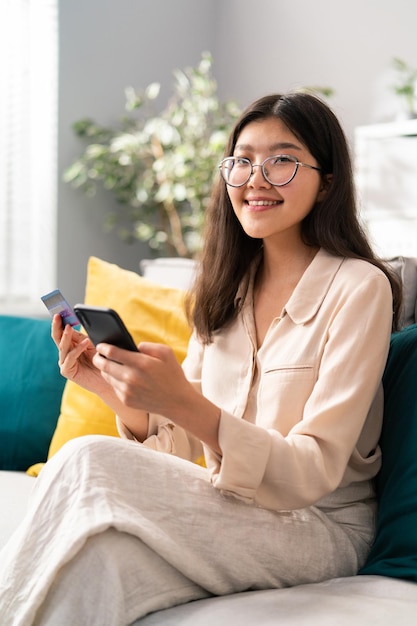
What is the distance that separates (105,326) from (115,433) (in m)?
0.85

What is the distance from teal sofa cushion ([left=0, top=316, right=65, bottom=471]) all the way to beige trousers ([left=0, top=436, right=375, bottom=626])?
95 centimetres

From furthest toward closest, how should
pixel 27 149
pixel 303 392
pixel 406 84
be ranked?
pixel 27 149, pixel 406 84, pixel 303 392

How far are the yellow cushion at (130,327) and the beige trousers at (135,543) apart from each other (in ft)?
Answer: 2.31

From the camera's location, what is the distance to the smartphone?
1.45 metres

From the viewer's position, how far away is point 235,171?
1.55 m

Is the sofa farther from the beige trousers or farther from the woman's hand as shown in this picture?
the woman's hand

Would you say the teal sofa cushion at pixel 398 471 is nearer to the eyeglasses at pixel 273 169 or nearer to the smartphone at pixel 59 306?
the eyeglasses at pixel 273 169

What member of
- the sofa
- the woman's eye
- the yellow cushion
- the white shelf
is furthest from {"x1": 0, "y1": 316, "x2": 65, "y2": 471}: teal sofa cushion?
the white shelf

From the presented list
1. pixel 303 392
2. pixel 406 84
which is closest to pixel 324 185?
pixel 303 392

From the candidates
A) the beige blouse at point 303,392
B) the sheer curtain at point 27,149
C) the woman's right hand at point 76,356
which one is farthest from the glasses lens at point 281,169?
the sheer curtain at point 27,149

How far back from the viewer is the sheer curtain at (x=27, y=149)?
389cm

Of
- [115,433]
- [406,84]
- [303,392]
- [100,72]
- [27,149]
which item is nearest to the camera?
[303,392]

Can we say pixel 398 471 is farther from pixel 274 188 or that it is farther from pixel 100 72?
pixel 100 72

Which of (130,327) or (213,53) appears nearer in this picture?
(130,327)
